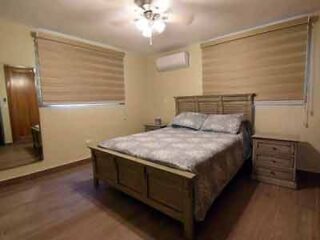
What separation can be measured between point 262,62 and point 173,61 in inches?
68.9

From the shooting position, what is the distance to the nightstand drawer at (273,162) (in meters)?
2.43

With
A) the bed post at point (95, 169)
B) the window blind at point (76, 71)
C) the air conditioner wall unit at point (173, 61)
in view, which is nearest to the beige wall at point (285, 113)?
the air conditioner wall unit at point (173, 61)

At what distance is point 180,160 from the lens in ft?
5.69

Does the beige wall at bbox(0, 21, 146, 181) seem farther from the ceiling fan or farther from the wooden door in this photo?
the ceiling fan

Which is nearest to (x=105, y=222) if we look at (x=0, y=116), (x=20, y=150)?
(x=20, y=150)

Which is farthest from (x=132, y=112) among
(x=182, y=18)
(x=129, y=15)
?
(x=182, y=18)

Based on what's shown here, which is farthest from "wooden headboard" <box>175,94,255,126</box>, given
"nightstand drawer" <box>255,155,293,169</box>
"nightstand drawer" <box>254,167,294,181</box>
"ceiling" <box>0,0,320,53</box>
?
"ceiling" <box>0,0,320,53</box>

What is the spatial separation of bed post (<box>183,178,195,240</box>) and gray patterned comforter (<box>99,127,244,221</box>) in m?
0.06

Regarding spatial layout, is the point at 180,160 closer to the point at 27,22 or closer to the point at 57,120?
the point at 57,120

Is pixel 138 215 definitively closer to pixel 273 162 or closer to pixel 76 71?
pixel 273 162

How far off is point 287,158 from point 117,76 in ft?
11.3

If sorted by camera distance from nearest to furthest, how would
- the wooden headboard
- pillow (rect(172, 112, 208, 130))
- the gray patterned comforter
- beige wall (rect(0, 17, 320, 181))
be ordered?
the gray patterned comforter < beige wall (rect(0, 17, 320, 181)) < the wooden headboard < pillow (rect(172, 112, 208, 130))

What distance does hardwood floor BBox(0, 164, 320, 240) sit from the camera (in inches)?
65.6

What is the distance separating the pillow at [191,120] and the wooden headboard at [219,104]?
27 centimetres
